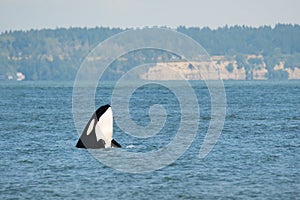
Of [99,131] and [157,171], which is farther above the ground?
[99,131]

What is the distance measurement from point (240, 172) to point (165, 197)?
5.88 metres

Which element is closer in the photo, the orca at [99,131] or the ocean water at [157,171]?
the ocean water at [157,171]

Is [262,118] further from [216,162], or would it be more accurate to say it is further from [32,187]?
[32,187]

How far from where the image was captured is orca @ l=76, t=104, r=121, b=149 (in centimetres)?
3800

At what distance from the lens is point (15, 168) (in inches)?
1359

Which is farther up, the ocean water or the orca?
the orca

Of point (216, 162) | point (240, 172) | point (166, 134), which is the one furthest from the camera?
point (166, 134)

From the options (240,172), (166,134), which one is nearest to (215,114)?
(166,134)

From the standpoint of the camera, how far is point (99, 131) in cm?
3853

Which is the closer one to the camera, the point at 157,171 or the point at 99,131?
the point at 157,171

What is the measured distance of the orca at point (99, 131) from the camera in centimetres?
3800

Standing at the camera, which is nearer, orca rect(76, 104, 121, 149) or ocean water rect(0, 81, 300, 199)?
ocean water rect(0, 81, 300, 199)

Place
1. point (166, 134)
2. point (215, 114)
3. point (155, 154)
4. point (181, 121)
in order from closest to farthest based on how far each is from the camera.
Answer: point (155, 154)
point (166, 134)
point (181, 121)
point (215, 114)

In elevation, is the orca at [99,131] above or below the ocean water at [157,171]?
above
